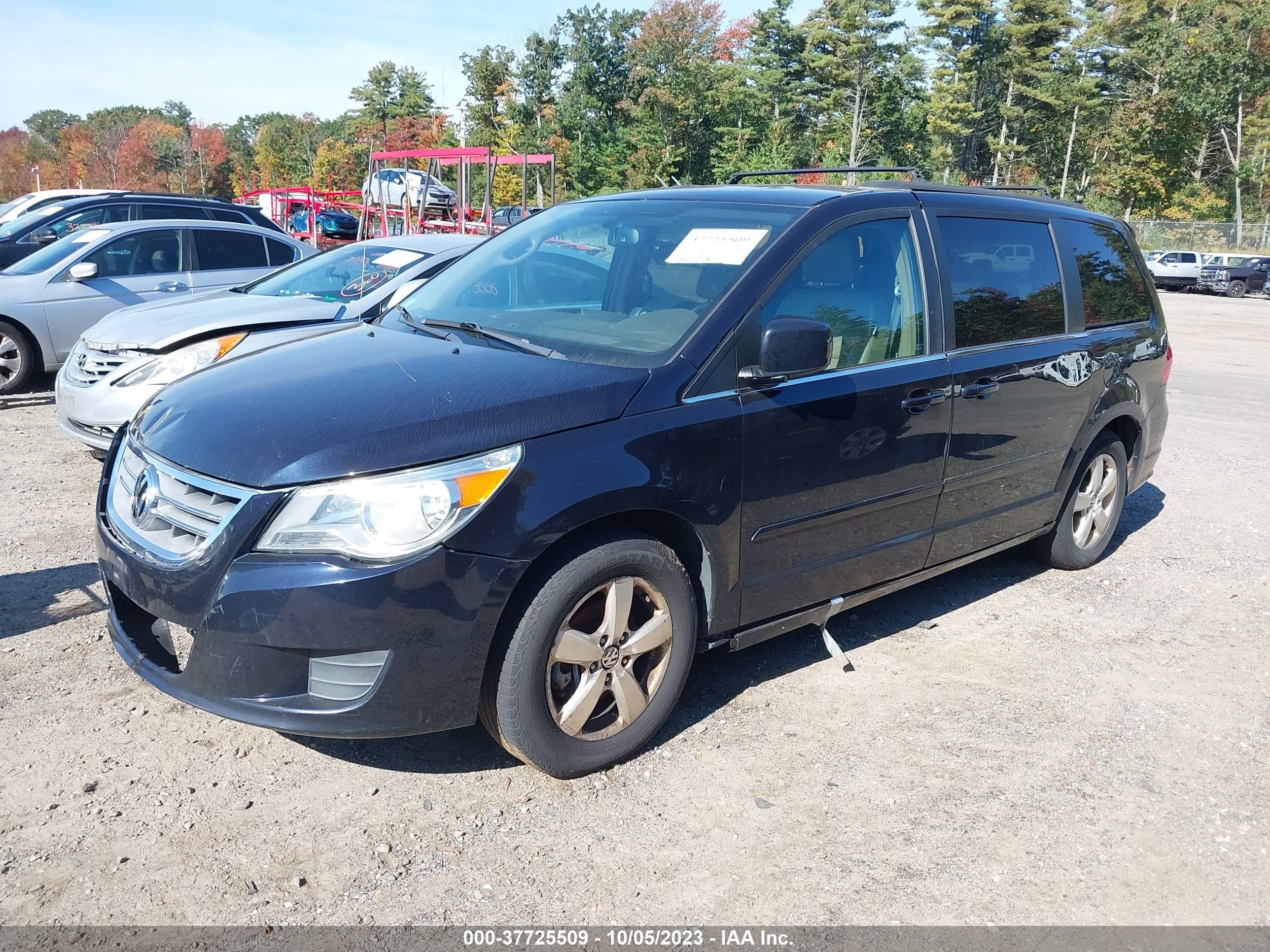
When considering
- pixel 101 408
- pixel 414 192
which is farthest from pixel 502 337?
pixel 414 192

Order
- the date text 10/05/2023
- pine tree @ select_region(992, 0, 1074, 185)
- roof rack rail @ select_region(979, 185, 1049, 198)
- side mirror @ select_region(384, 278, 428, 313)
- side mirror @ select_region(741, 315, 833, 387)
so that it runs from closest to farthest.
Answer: the date text 10/05/2023 → side mirror @ select_region(741, 315, 833, 387) → roof rack rail @ select_region(979, 185, 1049, 198) → side mirror @ select_region(384, 278, 428, 313) → pine tree @ select_region(992, 0, 1074, 185)

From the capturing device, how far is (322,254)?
8078mm

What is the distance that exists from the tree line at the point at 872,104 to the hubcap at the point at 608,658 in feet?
150

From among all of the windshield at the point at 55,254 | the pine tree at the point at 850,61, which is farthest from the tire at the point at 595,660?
the pine tree at the point at 850,61

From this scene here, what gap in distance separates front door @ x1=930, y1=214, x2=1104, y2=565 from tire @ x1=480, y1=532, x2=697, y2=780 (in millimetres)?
1495

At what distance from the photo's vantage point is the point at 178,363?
619 centimetres

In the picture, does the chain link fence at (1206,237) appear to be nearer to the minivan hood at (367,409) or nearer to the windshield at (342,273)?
the windshield at (342,273)

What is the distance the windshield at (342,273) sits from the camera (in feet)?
24.2

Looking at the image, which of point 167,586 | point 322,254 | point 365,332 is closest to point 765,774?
point 167,586

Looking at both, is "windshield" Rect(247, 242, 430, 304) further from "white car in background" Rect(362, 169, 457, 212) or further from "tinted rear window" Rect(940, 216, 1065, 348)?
"white car in background" Rect(362, 169, 457, 212)

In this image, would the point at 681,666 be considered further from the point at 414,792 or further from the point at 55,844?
the point at 55,844

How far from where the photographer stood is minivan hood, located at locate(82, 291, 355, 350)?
632cm

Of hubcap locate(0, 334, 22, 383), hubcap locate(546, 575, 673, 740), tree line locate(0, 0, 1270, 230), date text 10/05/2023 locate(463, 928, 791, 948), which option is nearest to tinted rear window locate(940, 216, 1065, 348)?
hubcap locate(546, 575, 673, 740)

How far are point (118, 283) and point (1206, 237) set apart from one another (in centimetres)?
5201
